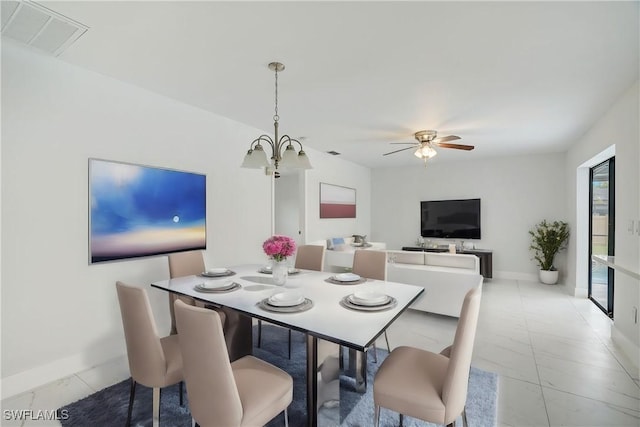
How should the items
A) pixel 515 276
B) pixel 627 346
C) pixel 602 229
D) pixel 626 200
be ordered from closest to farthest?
pixel 627 346 → pixel 626 200 → pixel 602 229 → pixel 515 276

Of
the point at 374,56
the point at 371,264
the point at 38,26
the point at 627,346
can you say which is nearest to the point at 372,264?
the point at 371,264

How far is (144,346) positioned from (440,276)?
9.97ft

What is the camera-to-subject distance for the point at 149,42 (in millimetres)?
2082

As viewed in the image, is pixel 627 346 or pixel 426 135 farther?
pixel 426 135

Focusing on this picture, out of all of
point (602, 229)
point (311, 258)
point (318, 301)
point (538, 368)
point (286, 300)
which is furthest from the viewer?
point (602, 229)

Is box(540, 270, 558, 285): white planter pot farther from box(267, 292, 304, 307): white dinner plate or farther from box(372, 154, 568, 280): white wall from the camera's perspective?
box(267, 292, 304, 307): white dinner plate

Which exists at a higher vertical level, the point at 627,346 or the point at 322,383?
the point at 322,383

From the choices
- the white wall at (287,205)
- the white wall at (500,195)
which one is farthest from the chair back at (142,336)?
the white wall at (500,195)

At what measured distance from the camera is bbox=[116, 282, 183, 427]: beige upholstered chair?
4.99 feet

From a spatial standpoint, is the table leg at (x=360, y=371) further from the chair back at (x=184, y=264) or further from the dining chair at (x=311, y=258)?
the chair back at (x=184, y=264)

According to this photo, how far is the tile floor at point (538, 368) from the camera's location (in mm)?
1961

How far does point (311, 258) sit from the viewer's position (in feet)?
10.6

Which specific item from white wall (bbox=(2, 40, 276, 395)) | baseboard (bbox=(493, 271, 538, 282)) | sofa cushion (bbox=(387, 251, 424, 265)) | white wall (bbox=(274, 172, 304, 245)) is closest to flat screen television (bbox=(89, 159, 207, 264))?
white wall (bbox=(2, 40, 276, 395))

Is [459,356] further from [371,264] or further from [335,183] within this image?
[335,183]
